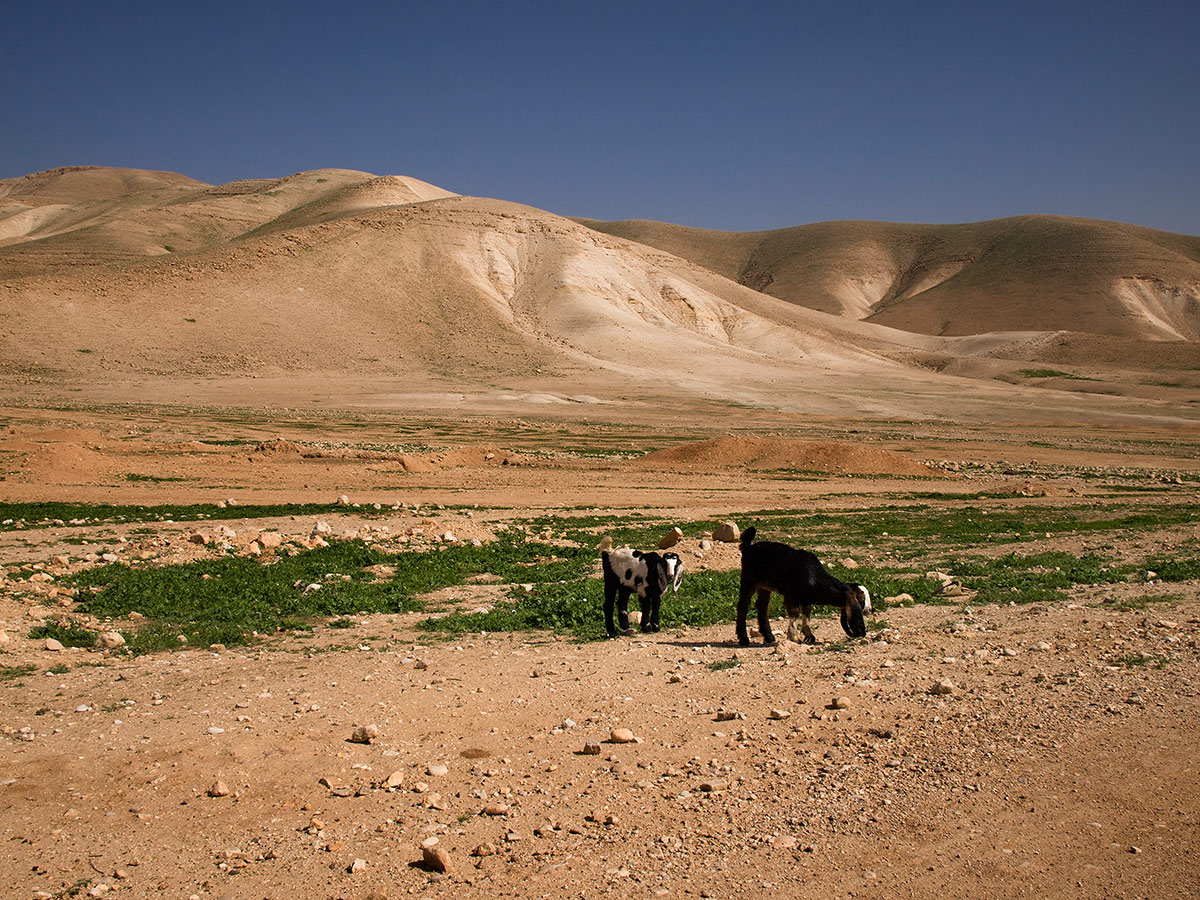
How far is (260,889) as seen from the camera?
16.9 ft

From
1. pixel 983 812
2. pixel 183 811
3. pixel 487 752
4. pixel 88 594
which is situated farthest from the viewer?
pixel 88 594

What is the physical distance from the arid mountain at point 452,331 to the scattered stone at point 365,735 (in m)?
59.4

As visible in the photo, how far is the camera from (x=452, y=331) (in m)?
90.9

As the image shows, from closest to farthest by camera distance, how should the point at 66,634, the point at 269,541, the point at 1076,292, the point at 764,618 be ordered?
the point at 764,618 < the point at 66,634 < the point at 269,541 < the point at 1076,292

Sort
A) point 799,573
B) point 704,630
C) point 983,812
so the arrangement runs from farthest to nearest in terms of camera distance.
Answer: point 704,630
point 799,573
point 983,812

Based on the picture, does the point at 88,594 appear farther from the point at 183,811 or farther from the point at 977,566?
the point at 977,566

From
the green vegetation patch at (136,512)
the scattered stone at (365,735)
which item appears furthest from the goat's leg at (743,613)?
the green vegetation patch at (136,512)

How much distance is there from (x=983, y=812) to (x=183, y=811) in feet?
17.6

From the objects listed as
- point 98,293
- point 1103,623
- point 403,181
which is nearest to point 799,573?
point 1103,623

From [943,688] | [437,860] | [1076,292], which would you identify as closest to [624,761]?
[437,860]

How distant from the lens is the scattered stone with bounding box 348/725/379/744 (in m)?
7.04

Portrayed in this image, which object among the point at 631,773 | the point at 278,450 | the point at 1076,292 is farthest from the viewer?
the point at 1076,292

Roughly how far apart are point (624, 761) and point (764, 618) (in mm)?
3390

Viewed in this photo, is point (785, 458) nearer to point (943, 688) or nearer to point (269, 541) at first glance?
point (269, 541)
